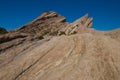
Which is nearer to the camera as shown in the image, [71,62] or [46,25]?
[71,62]

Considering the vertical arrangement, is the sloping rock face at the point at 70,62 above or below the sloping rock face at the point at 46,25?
below

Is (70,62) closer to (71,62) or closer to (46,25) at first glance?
(71,62)

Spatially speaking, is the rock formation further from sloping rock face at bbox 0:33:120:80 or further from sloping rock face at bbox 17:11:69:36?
sloping rock face at bbox 17:11:69:36

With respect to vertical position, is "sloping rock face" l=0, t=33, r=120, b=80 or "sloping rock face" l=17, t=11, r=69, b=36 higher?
"sloping rock face" l=17, t=11, r=69, b=36

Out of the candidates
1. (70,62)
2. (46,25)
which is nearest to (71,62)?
(70,62)

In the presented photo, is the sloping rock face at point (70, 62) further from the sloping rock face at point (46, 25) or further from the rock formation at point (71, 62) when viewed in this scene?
the sloping rock face at point (46, 25)

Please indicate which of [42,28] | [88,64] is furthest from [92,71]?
[42,28]

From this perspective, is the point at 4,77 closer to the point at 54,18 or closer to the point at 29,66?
the point at 29,66

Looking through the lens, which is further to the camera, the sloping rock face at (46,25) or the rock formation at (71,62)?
the sloping rock face at (46,25)

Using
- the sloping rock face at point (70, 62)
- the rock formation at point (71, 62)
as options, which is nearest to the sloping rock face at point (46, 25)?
the rock formation at point (71, 62)

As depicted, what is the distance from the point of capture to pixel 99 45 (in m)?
28.0

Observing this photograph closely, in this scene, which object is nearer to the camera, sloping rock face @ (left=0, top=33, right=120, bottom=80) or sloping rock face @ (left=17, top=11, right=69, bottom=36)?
sloping rock face @ (left=0, top=33, right=120, bottom=80)

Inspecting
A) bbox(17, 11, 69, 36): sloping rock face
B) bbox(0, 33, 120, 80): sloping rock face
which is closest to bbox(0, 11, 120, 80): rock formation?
bbox(0, 33, 120, 80): sloping rock face

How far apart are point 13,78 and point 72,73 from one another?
8103 mm
